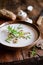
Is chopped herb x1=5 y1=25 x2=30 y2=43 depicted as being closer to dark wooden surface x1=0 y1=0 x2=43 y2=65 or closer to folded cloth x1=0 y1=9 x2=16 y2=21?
dark wooden surface x1=0 y1=0 x2=43 y2=65

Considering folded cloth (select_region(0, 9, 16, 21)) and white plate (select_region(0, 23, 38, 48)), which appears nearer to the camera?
white plate (select_region(0, 23, 38, 48))

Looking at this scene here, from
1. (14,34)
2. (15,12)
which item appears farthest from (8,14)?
(14,34)

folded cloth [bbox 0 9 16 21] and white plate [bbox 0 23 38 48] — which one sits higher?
folded cloth [bbox 0 9 16 21]

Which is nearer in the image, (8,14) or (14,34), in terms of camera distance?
(14,34)

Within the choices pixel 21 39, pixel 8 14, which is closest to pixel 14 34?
pixel 21 39

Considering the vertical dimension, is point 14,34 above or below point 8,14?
below

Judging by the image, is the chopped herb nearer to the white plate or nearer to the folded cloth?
the white plate

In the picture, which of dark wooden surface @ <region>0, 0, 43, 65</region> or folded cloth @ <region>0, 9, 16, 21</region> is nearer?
dark wooden surface @ <region>0, 0, 43, 65</region>

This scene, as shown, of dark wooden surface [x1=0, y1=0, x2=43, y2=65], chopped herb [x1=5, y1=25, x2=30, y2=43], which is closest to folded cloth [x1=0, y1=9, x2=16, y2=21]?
dark wooden surface [x1=0, y1=0, x2=43, y2=65]

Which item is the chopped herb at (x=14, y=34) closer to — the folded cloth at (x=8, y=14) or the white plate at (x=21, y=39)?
the white plate at (x=21, y=39)

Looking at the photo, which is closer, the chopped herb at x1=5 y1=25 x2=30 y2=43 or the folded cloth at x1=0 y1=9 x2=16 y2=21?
the chopped herb at x1=5 y1=25 x2=30 y2=43

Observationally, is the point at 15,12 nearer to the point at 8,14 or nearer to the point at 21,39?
the point at 8,14
